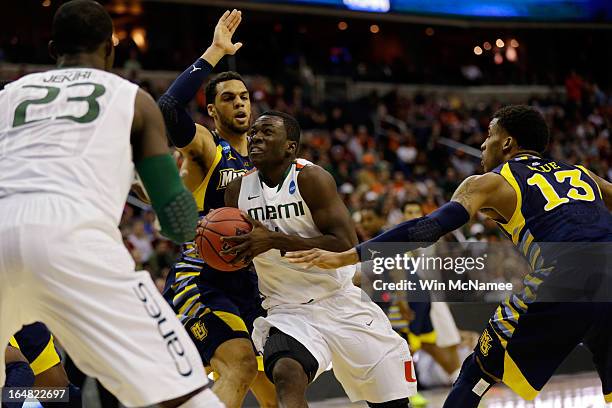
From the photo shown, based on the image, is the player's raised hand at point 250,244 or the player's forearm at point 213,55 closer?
the player's raised hand at point 250,244

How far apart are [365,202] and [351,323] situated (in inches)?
274

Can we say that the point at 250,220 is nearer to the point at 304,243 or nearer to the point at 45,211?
the point at 304,243

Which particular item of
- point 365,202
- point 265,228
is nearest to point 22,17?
point 365,202

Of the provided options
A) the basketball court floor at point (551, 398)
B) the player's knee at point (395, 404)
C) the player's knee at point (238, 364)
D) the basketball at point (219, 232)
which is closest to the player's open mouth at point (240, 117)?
the basketball at point (219, 232)

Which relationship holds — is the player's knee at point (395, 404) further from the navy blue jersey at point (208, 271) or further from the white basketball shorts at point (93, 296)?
the white basketball shorts at point (93, 296)

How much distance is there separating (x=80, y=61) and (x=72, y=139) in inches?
16.1

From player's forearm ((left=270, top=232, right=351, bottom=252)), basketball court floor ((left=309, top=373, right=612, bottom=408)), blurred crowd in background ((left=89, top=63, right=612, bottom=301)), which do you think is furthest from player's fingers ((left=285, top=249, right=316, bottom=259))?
blurred crowd in background ((left=89, top=63, right=612, bottom=301))

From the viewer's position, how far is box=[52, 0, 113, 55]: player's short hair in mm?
3518

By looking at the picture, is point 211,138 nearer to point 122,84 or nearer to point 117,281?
point 122,84

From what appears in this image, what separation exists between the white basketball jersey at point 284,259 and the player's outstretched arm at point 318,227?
8 centimetres

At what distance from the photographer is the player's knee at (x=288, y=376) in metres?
4.61

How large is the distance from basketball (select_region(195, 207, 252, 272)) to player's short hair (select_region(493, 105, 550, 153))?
5.30 feet

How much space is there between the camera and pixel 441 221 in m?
4.57

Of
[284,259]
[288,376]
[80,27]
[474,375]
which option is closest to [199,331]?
[284,259]
